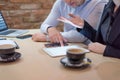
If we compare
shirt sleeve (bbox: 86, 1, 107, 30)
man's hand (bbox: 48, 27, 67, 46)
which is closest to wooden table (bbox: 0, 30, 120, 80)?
man's hand (bbox: 48, 27, 67, 46)

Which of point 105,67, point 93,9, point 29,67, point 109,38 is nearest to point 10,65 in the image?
point 29,67

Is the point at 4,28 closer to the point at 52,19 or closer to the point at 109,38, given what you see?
the point at 52,19

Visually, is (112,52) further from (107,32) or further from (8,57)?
(8,57)

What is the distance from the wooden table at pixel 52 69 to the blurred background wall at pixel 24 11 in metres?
1.73

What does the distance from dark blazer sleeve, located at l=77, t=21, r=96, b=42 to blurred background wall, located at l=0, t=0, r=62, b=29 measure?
1470 mm

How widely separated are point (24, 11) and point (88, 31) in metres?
1.57

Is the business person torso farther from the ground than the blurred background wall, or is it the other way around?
the business person torso

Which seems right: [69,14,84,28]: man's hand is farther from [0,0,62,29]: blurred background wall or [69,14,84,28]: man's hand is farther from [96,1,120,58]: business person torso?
[0,0,62,29]: blurred background wall

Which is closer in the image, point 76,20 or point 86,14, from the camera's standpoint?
point 76,20

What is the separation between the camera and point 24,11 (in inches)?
123

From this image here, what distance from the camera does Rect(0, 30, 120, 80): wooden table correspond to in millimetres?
1079

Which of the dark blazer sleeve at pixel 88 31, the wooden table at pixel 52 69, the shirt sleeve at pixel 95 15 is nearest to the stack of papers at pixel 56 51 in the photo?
the wooden table at pixel 52 69

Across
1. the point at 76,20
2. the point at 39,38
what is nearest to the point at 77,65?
the point at 76,20

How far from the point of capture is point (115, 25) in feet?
4.87
